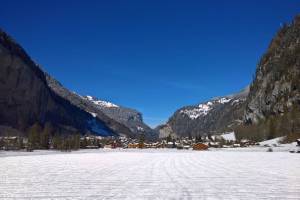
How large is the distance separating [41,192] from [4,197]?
195 centimetres

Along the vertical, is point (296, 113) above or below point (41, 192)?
above

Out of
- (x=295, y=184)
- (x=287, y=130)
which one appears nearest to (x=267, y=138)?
(x=287, y=130)

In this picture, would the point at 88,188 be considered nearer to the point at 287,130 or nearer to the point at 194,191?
the point at 194,191

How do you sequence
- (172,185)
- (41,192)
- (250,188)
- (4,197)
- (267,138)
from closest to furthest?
(4,197) < (41,192) < (250,188) < (172,185) < (267,138)

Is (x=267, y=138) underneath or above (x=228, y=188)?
above

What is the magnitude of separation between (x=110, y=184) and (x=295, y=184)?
9299mm

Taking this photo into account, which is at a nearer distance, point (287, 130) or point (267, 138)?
point (287, 130)

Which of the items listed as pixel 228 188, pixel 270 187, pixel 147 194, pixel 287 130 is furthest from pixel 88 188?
pixel 287 130

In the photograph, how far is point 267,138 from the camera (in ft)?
651

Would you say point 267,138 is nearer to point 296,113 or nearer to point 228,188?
point 296,113

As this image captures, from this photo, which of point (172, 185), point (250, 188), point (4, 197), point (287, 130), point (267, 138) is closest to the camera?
point (4, 197)

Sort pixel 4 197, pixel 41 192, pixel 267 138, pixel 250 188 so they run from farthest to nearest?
pixel 267 138 < pixel 250 188 < pixel 41 192 < pixel 4 197

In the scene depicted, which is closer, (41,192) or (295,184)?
(41,192)

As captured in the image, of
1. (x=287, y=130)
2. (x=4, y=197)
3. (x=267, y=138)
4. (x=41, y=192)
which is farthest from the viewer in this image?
(x=267, y=138)
